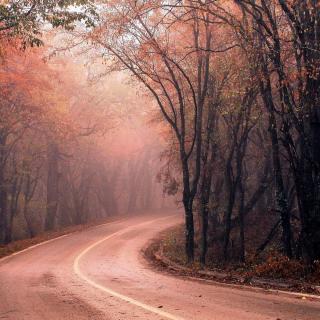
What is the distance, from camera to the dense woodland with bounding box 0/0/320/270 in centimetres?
1234

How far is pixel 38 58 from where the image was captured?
25.7 m

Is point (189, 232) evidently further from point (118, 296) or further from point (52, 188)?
point (52, 188)

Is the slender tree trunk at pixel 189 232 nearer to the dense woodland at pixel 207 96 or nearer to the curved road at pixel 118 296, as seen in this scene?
the dense woodland at pixel 207 96

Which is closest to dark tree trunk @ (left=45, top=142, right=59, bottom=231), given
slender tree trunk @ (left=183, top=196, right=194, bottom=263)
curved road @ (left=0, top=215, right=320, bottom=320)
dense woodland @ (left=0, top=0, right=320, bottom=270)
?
dense woodland @ (left=0, top=0, right=320, bottom=270)

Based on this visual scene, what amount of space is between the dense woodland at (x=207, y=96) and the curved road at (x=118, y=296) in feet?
11.4

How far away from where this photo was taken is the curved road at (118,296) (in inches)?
309

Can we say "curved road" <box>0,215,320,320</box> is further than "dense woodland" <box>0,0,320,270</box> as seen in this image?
No

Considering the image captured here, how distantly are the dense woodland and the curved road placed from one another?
3.47m

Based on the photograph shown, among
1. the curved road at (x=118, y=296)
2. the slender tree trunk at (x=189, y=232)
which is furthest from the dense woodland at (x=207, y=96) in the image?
the curved road at (x=118, y=296)

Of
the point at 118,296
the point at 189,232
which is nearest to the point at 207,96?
the point at 189,232

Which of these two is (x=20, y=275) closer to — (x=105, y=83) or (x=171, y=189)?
(x=171, y=189)

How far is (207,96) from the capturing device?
67.6 feet

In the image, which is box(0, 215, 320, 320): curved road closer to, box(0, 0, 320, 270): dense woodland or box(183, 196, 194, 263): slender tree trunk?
box(183, 196, 194, 263): slender tree trunk

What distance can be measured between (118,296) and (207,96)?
12.5 meters
